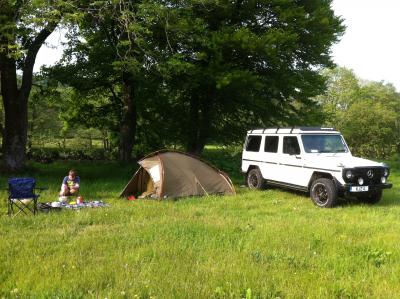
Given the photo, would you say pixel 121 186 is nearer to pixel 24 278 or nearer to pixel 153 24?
pixel 153 24

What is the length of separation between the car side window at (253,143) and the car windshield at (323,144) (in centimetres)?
225

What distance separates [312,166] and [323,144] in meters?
1.10

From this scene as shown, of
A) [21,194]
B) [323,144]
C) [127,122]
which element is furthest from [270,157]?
[127,122]

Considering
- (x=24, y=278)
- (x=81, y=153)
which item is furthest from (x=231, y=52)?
(x=24, y=278)

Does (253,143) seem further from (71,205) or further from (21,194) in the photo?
(21,194)

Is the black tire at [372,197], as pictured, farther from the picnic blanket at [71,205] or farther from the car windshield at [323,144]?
the picnic blanket at [71,205]

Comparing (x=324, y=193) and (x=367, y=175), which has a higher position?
(x=367, y=175)

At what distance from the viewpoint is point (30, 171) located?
674 inches

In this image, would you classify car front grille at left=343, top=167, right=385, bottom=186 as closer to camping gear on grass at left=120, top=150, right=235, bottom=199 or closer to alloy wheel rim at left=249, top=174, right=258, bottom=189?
camping gear on grass at left=120, top=150, right=235, bottom=199

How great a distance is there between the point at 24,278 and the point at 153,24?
41.0ft

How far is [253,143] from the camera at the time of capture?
15.1 m

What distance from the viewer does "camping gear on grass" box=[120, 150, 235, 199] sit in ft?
41.5

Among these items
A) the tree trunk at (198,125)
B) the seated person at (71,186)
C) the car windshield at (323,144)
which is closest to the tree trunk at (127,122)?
the tree trunk at (198,125)

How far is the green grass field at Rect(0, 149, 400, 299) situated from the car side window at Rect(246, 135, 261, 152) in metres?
3.77
